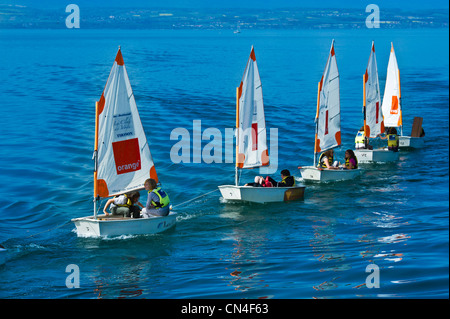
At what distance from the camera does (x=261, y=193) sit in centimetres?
3145

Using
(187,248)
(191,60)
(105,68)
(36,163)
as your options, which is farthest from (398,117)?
(191,60)

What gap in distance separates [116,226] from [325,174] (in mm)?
13884

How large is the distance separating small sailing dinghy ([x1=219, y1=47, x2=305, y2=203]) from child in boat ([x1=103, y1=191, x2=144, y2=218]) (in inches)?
235

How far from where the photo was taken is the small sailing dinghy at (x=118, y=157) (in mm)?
25984

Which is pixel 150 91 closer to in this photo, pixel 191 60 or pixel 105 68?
pixel 105 68

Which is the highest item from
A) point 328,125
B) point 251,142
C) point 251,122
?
point 251,122

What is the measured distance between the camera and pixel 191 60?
433 ft

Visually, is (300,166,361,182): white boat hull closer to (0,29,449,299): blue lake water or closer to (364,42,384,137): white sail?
(0,29,449,299): blue lake water

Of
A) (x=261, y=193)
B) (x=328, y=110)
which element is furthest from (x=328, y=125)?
(x=261, y=193)

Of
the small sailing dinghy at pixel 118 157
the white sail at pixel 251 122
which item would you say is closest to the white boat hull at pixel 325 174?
the white sail at pixel 251 122

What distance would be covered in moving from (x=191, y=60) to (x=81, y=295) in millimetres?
113327

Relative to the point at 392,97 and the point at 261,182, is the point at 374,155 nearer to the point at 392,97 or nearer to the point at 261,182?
the point at 392,97

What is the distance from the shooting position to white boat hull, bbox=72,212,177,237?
25719 mm

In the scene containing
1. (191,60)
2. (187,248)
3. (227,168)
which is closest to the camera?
(187,248)
